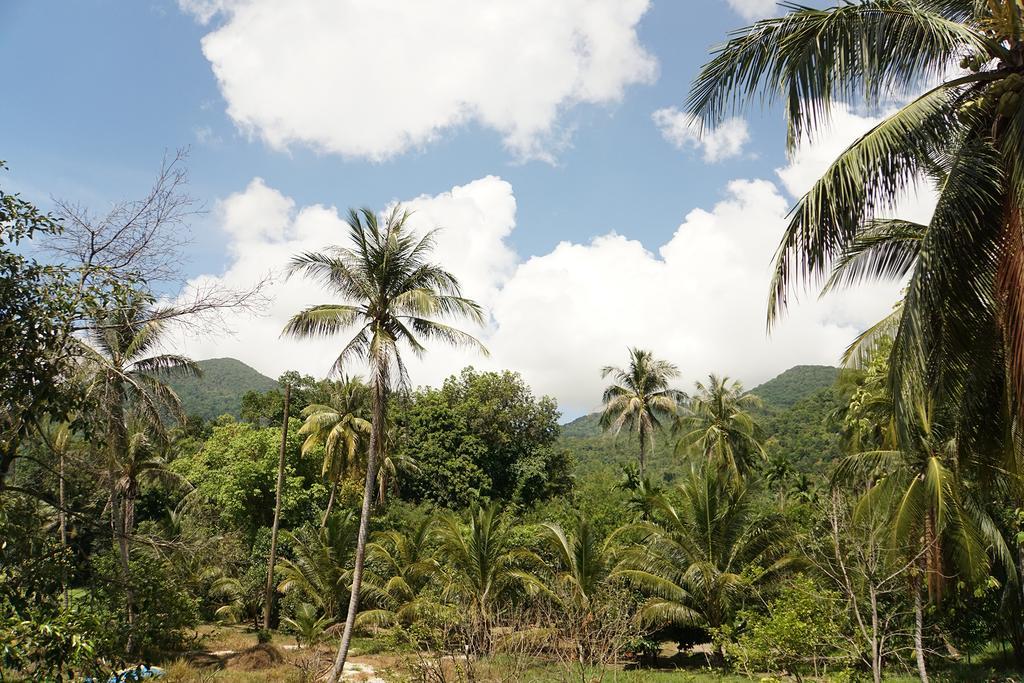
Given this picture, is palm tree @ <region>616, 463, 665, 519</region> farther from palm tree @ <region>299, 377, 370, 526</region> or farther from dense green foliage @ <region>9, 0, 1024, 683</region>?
palm tree @ <region>299, 377, 370, 526</region>

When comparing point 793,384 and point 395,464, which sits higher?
point 793,384

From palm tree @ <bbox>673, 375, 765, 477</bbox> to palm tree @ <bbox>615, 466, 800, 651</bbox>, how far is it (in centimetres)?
976

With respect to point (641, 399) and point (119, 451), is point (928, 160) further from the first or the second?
point (641, 399)

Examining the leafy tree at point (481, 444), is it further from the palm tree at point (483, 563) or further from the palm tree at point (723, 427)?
the palm tree at point (483, 563)

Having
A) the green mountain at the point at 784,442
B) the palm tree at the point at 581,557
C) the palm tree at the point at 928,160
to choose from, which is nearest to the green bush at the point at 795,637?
the palm tree at the point at 928,160

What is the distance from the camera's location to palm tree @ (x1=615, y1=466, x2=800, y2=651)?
16.3 m

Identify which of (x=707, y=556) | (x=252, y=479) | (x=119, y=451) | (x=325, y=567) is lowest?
(x=325, y=567)

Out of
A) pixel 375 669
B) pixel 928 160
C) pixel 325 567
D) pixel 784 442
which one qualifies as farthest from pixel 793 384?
pixel 928 160

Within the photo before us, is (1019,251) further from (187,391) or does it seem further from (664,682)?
(187,391)

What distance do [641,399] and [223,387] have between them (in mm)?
93660

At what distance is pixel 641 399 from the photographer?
29.3 m

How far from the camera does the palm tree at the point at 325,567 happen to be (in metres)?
21.7

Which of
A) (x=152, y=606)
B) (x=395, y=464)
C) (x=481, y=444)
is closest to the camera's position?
(x=152, y=606)

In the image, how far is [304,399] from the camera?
38281 mm
